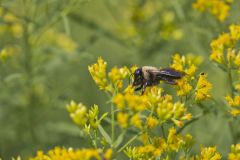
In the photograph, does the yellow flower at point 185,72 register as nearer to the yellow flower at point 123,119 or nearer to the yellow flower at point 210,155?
the yellow flower at point 210,155

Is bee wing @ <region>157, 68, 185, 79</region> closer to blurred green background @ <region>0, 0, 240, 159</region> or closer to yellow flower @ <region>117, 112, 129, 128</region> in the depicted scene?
yellow flower @ <region>117, 112, 129, 128</region>

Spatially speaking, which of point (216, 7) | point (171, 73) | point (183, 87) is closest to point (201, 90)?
point (183, 87)

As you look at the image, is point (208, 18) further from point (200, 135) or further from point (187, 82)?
point (187, 82)

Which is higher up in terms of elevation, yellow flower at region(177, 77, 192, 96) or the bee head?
the bee head

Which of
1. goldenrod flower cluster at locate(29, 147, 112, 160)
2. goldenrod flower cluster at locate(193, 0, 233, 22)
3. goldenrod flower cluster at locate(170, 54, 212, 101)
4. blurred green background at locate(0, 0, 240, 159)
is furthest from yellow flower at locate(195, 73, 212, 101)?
blurred green background at locate(0, 0, 240, 159)

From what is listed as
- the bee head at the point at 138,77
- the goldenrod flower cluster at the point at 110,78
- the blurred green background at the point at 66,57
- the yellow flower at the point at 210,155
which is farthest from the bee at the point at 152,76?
the blurred green background at the point at 66,57

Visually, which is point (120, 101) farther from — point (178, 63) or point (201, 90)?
point (178, 63)
